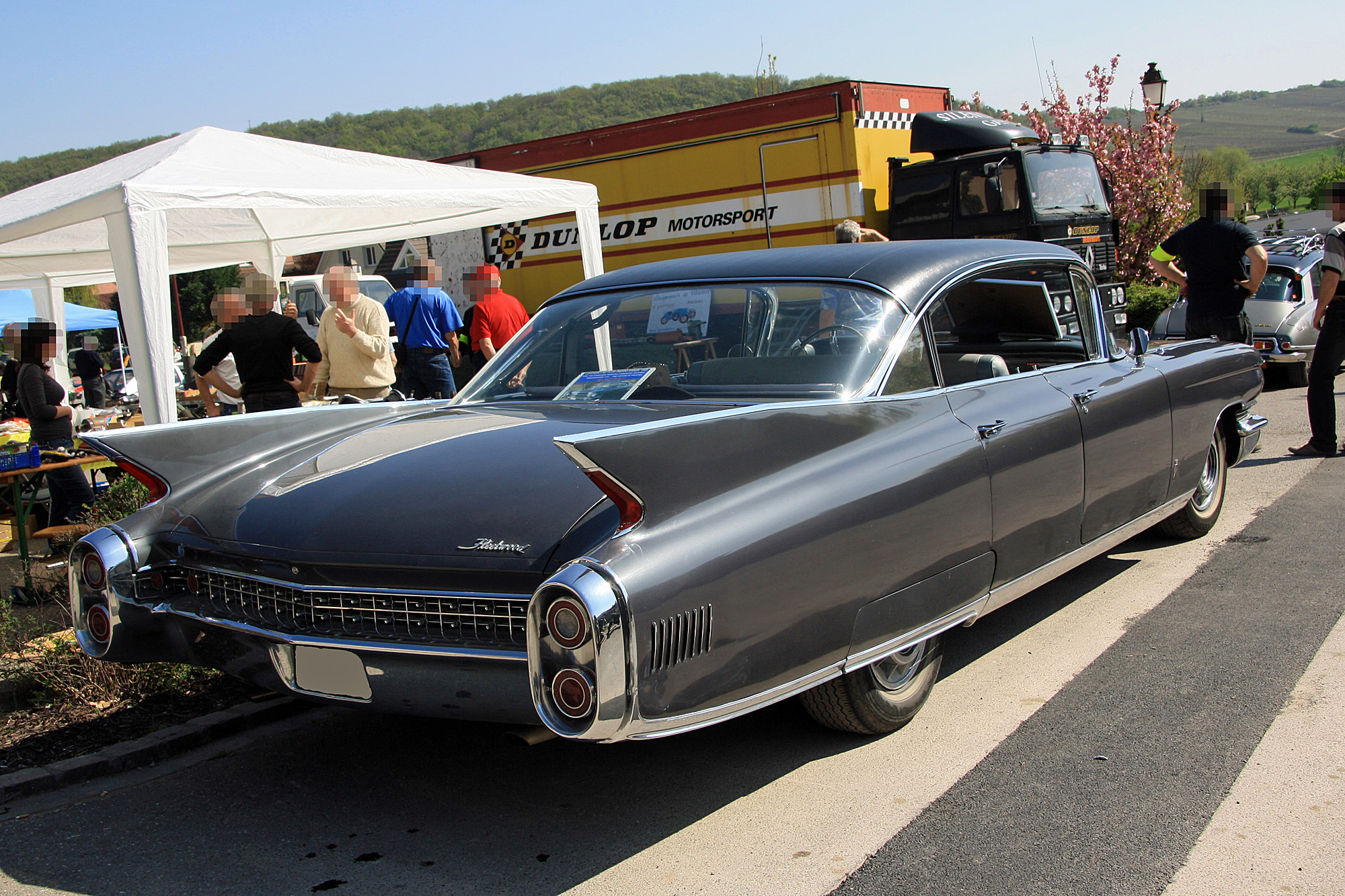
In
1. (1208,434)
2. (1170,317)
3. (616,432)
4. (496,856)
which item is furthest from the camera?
(1170,317)

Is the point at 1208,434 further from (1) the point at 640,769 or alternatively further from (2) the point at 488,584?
(2) the point at 488,584

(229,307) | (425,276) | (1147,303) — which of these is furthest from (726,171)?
(229,307)

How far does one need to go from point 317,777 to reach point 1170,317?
11243mm

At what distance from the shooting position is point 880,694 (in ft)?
10.2

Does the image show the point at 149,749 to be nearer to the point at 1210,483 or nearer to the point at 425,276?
the point at 1210,483

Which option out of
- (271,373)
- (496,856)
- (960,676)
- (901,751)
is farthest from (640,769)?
(271,373)

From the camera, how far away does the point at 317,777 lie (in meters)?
3.30

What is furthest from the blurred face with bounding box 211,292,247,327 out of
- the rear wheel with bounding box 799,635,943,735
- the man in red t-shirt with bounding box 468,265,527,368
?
the rear wheel with bounding box 799,635,943,735

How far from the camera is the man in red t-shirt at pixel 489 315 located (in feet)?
27.2

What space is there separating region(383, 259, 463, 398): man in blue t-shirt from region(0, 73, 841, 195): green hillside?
43956mm

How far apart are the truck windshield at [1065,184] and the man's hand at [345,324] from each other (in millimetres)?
7865

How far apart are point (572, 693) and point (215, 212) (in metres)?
8.36

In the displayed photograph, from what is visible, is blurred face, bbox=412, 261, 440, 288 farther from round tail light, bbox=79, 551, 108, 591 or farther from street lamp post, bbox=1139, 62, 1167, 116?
street lamp post, bbox=1139, 62, 1167, 116

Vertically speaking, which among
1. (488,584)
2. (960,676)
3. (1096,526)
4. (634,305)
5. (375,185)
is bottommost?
(960,676)
